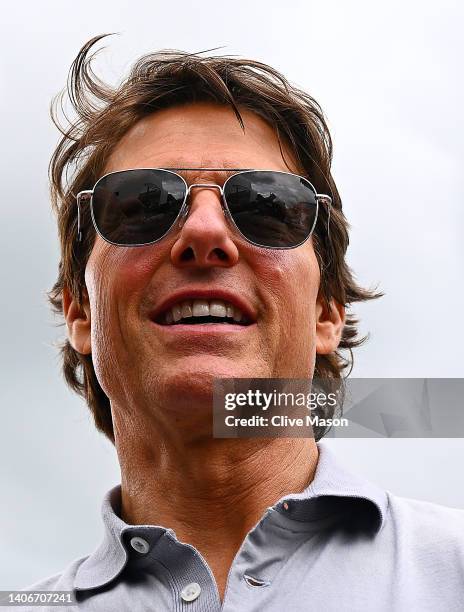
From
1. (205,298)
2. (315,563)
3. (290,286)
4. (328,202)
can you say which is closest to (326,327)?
(328,202)

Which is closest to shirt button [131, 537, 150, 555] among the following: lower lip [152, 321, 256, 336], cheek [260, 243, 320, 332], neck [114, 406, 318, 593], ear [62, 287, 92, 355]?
neck [114, 406, 318, 593]

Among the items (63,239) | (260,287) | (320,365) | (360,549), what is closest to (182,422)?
(260,287)

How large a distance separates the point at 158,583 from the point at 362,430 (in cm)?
137

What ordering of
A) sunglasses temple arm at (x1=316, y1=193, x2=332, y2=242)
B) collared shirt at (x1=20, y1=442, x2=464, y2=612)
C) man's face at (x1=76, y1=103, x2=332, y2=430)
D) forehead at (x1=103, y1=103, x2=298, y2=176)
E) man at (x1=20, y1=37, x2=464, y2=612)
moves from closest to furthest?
1. collared shirt at (x1=20, y1=442, x2=464, y2=612)
2. man at (x1=20, y1=37, x2=464, y2=612)
3. man's face at (x1=76, y1=103, x2=332, y2=430)
4. forehead at (x1=103, y1=103, x2=298, y2=176)
5. sunglasses temple arm at (x1=316, y1=193, x2=332, y2=242)

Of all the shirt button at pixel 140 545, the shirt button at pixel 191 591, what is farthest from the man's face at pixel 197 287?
the shirt button at pixel 191 591

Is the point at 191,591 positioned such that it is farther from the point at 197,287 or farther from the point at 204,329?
the point at 197,287

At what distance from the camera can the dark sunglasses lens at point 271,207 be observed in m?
4.02

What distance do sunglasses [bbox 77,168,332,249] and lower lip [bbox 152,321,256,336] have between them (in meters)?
0.43

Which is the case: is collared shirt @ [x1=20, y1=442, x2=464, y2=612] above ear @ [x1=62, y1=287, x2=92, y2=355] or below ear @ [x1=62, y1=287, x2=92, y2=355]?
below

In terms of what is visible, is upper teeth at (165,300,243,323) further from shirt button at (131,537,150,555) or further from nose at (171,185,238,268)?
shirt button at (131,537,150,555)

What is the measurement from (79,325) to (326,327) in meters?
1.36

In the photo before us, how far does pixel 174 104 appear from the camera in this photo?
4.69 m

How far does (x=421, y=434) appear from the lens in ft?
13.4

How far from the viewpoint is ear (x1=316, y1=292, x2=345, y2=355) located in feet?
15.6
